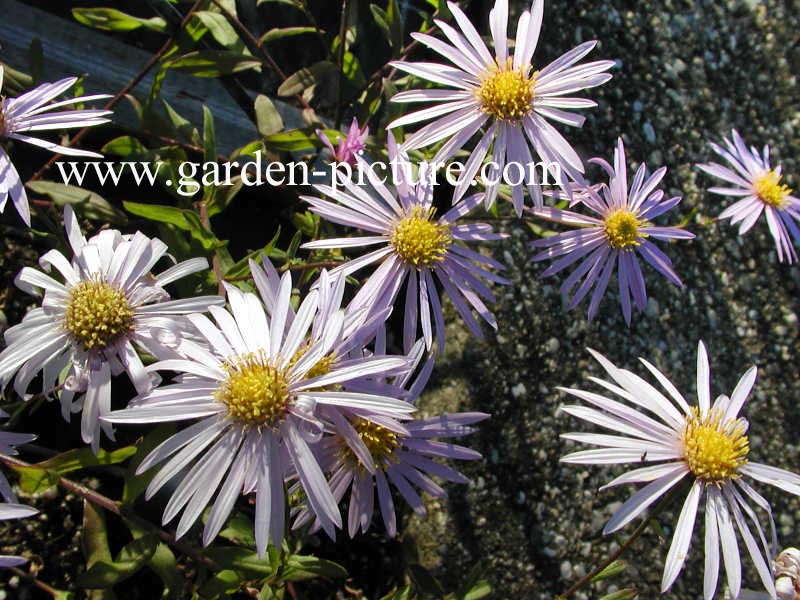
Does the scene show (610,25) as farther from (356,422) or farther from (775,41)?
(356,422)

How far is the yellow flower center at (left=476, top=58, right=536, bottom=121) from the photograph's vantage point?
3.88 feet

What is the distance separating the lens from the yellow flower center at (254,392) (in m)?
0.90

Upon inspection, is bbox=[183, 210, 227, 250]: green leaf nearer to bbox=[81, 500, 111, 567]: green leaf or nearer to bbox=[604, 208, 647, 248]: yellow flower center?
bbox=[81, 500, 111, 567]: green leaf

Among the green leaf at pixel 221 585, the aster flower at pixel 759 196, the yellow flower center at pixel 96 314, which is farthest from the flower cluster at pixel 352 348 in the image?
the aster flower at pixel 759 196

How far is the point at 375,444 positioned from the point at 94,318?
1.43 ft

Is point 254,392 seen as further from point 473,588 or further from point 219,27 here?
point 219,27

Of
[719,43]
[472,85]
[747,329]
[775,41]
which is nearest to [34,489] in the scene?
[472,85]

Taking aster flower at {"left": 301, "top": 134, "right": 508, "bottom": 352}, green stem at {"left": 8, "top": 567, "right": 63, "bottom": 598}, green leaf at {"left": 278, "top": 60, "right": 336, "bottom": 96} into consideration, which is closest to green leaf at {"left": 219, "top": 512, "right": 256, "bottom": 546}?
green stem at {"left": 8, "top": 567, "right": 63, "bottom": 598}

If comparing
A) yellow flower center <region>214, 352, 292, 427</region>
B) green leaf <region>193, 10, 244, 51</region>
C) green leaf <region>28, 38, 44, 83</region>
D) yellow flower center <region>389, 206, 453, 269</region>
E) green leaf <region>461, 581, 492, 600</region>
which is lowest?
green leaf <region>461, 581, 492, 600</region>

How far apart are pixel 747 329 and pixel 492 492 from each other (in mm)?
1027

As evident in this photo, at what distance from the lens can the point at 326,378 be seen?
89 cm

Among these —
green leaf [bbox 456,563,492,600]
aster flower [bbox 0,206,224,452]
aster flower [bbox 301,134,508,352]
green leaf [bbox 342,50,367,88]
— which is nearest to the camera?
aster flower [bbox 0,206,224,452]

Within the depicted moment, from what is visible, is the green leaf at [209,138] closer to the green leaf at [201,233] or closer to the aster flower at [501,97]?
the green leaf at [201,233]

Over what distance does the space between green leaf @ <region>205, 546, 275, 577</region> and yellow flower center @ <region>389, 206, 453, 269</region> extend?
0.52m
